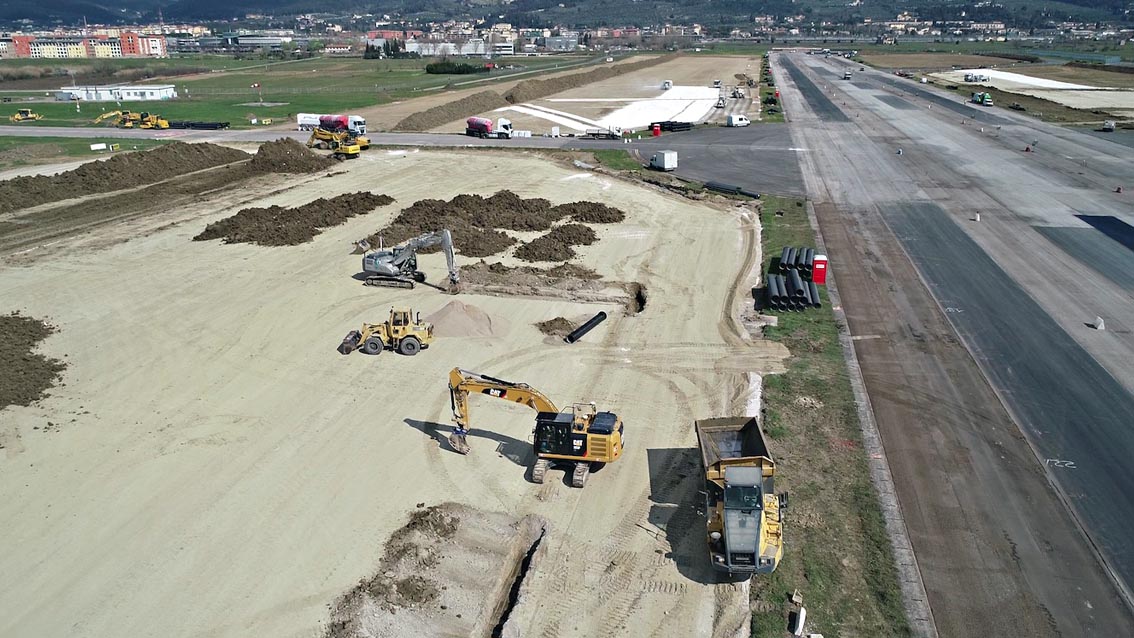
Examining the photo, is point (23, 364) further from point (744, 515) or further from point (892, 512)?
point (892, 512)

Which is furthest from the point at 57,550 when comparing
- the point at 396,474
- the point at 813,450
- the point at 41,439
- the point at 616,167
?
the point at 616,167

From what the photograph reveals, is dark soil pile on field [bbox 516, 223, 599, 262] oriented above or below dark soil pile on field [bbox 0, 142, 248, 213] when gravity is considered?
below

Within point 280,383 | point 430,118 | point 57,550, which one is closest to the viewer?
point 57,550

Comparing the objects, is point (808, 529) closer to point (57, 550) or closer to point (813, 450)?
point (813, 450)

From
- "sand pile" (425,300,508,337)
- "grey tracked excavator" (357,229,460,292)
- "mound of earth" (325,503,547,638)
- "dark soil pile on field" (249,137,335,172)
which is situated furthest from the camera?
"dark soil pile on field" (249,137,335,172)

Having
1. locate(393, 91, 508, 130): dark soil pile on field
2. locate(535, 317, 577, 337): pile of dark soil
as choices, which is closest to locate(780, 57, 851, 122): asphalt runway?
locate(393, 91, 508, 130): dark soil pile on field

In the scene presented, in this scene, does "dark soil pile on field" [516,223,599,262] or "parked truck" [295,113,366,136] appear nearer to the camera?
"dark soil pile on field" [516,223,599,262]

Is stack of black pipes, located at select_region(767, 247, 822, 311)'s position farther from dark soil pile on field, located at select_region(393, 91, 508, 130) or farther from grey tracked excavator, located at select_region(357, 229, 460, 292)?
dark soil pile on field, located at select_region(393, 91, 508, 130)
